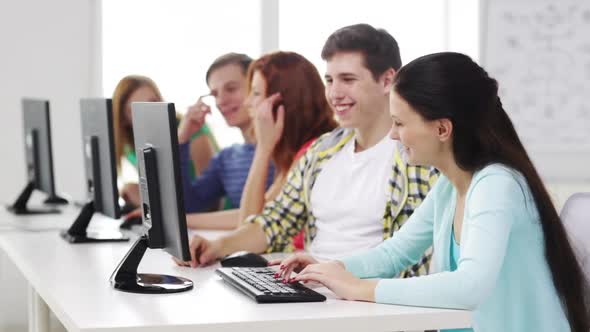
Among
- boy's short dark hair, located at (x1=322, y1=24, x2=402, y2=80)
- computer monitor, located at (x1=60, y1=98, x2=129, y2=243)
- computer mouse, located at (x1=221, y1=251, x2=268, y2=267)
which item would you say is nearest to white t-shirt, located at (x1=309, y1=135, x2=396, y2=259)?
boy's short dark hair, located at (x1=322, y1=24, x2=402, y2=80)

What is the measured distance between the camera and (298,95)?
303cm

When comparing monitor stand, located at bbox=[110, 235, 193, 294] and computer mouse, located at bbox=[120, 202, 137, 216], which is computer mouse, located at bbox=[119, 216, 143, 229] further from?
monitor stand, located at bbox=[110, 235, 193, 294]

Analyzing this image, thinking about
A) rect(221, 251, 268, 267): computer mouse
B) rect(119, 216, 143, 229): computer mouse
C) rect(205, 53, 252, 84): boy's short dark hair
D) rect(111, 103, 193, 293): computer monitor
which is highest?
rect(205, 53, 252, 84): boy's short dark hair

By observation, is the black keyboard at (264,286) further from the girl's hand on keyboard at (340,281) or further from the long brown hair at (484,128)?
the long brown hair at (484,128)

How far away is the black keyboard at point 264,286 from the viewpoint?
66.2 inches

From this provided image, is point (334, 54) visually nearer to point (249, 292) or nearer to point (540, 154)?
point (249, 292)

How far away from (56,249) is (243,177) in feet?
3.77

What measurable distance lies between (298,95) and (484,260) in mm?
1518

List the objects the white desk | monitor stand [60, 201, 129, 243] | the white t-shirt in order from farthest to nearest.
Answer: monitor stand [60, 201, 129, 243]
the white t-shirt
the white desk

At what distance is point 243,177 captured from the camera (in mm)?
3590

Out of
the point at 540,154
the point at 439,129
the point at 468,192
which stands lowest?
the point at 540,154

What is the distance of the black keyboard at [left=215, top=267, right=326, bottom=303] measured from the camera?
1.68m

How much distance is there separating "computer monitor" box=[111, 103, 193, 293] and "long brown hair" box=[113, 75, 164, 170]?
1.74 m

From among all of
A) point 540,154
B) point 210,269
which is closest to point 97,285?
point 210,269
